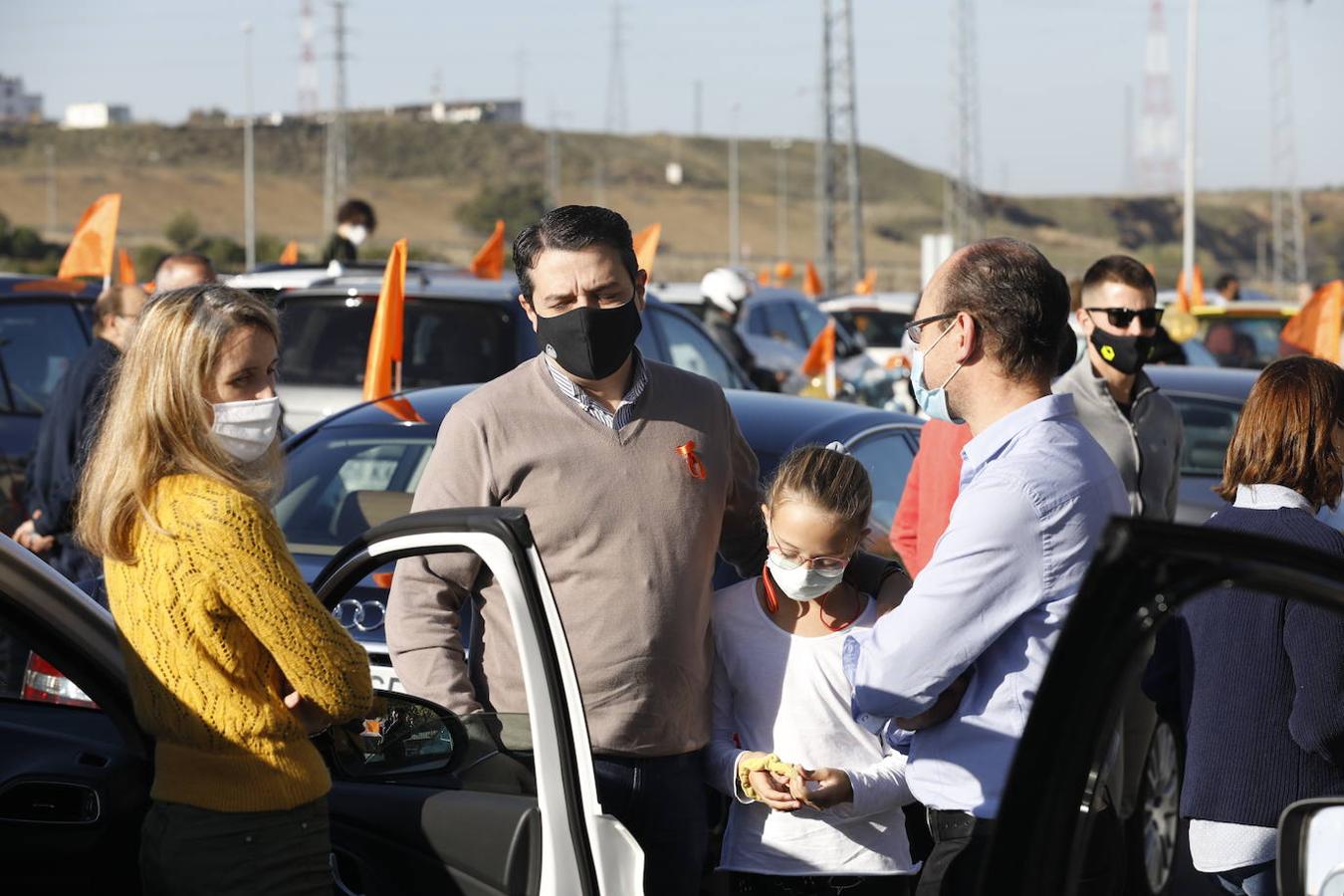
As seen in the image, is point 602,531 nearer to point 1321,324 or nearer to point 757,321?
point 1321,324

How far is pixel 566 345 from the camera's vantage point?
3381 mm

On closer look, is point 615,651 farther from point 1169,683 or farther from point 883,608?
point 1169,683

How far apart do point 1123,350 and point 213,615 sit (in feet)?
11.6

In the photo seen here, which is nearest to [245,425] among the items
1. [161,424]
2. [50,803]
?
[161,424]

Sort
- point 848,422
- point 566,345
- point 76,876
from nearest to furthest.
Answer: point 76,876
point 566,345
point 848,422

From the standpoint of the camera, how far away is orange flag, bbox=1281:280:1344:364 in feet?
33.9

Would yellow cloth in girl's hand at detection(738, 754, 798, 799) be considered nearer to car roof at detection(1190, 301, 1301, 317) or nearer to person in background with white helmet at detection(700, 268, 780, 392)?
person in background with white helmet at detection(700, 268, 780, 392)

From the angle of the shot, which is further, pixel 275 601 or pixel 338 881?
pixel 338 881

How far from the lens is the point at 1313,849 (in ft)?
6.90

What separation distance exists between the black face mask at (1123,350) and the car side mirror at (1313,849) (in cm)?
328

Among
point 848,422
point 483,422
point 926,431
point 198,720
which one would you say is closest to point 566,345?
point 483,422

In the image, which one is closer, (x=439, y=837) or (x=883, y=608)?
(x=439, y=837)

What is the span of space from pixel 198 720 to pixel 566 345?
1.10 meters

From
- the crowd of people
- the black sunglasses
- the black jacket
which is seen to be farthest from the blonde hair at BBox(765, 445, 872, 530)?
the black jacket
